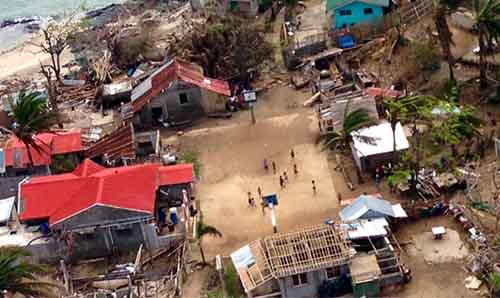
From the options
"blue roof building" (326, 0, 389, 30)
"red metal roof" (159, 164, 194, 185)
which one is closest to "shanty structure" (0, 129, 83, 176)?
"red metal roof" (159, 164, 194, 185)

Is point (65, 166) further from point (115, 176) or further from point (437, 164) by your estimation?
point (437, 164)

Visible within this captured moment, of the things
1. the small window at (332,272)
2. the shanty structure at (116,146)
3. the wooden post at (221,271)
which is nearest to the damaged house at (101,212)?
the wooden post at (221,271)

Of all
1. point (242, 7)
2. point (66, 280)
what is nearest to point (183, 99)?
point (242, 7)

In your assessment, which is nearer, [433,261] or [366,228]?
[433,261]

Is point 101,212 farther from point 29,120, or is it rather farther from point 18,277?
Result: point 29,120

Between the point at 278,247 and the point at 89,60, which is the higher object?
the point at 89,60

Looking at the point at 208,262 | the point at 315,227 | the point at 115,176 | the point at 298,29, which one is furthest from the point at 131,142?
the point at 298,29

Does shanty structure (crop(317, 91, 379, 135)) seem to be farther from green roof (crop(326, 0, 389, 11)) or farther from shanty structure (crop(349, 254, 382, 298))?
shanty structure (crop(349, 254, 382, 298))
